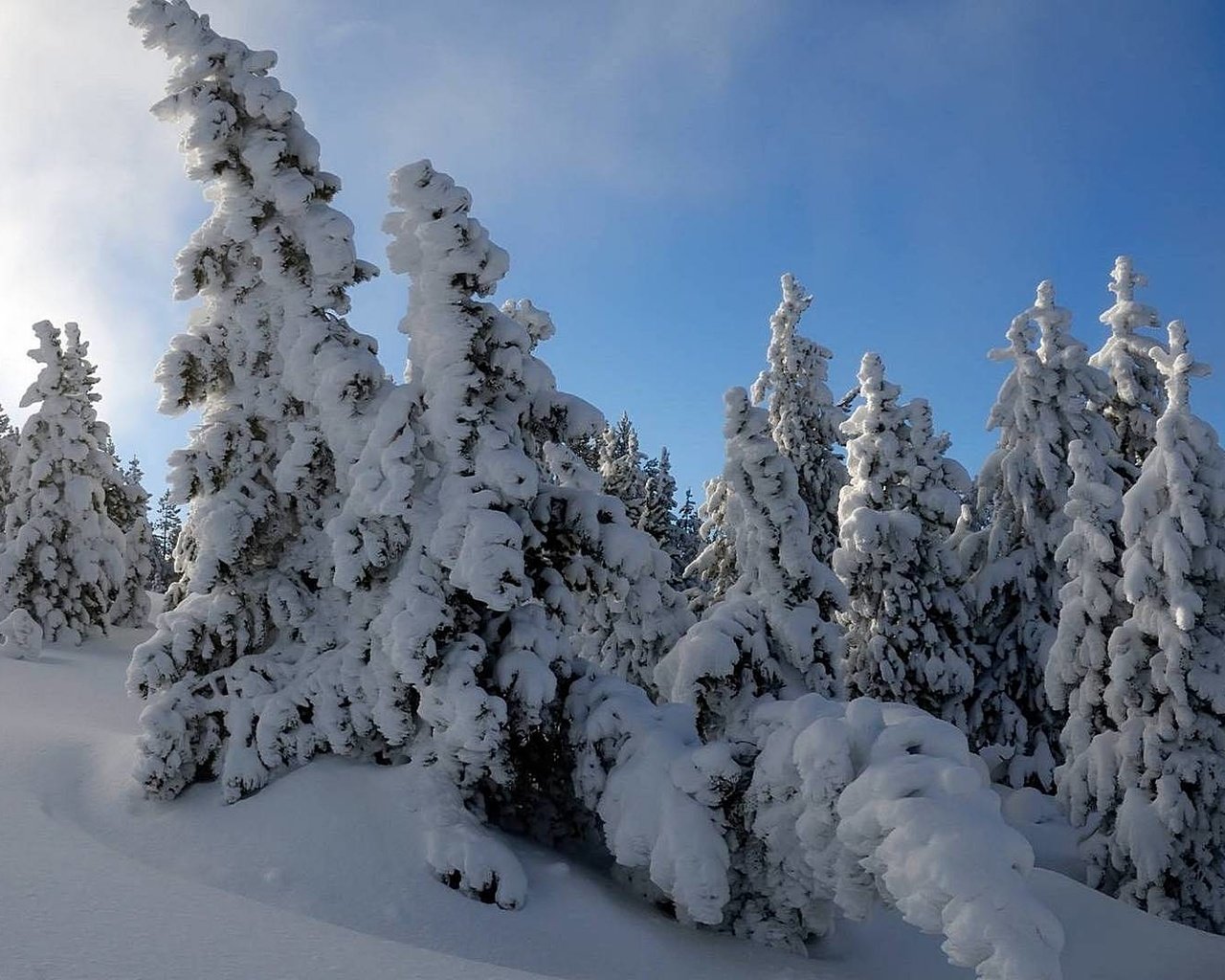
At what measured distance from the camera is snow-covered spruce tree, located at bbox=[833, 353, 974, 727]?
20.5 meters

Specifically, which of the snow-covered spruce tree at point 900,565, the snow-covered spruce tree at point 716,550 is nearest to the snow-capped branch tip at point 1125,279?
the snow-covered spruce tree at point 900,565

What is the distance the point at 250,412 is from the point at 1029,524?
1856 centimetres

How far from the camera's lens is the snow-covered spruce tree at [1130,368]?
20.2m

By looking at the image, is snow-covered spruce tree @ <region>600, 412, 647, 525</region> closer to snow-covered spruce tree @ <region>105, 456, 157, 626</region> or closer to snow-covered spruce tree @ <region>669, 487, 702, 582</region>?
snow-covered spruce tree @ <region>669, 487, 702, 582</region>

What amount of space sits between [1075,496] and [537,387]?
11238 millimetres

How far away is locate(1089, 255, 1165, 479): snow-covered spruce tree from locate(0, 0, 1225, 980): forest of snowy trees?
476 centimetres

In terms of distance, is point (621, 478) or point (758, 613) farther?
point (621, 478)

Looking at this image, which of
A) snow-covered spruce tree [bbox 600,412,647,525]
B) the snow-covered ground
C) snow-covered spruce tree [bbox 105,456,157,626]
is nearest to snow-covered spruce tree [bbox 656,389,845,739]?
the snow-covered ground

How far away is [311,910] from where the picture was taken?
697cm

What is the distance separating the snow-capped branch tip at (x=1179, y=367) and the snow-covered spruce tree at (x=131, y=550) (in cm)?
2901

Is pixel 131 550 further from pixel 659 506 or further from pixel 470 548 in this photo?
pixel 470 548

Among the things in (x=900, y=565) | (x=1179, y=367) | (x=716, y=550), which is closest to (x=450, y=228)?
(x=1179, y=367)

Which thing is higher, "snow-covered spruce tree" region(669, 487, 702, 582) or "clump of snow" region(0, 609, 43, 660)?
"snow-covered spruce tree" region(669, 487, 702, 582)

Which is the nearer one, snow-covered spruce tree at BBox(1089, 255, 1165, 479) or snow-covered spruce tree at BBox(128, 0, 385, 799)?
snow-covered spruce tree at BBox(128, 0, 385, 799)
